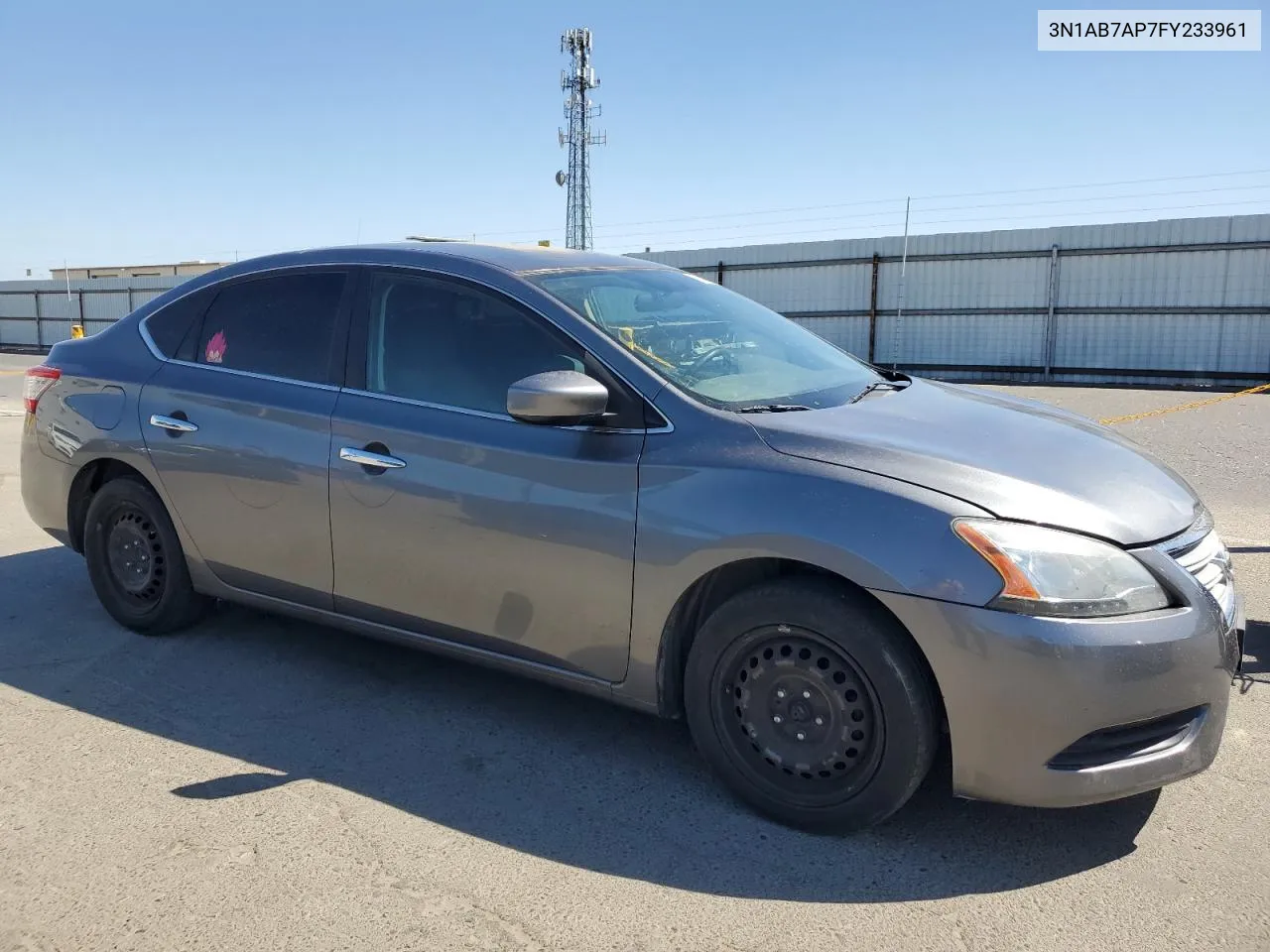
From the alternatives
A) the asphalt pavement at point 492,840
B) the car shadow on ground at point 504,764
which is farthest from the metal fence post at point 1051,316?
the car shadow on ground at point 504,764

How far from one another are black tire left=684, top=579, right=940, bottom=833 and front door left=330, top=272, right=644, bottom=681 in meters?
0.36

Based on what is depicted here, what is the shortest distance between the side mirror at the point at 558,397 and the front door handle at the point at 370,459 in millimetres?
594

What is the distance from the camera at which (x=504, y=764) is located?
10.8ft

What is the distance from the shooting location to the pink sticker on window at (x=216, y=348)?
165 inches

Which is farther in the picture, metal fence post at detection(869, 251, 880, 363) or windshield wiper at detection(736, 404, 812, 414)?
metal fence post at detection(869, 251, 880, 363)

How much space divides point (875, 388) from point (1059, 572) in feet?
4.26

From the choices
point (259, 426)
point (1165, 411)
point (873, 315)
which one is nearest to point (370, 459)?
point (259, 426)

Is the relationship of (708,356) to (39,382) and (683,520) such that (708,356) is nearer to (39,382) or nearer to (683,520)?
(683,520)

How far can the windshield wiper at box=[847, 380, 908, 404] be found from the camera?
11.3 feet

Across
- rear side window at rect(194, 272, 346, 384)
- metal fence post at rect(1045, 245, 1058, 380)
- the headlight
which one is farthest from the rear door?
metal fence post at rect(1045, 245, 1058, 380)

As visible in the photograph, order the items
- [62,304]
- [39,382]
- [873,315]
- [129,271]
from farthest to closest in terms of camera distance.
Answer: [129,271], [62,304], [873,315], [39,382]

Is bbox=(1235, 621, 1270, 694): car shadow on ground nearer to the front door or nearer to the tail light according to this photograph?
the front door

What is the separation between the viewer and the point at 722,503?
2.86 m

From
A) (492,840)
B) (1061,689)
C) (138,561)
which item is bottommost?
(492,840)
